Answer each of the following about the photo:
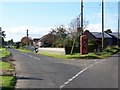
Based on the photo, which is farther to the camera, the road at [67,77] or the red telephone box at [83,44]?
the red telephone box at [83,44]

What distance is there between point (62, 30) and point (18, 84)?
69.5 m

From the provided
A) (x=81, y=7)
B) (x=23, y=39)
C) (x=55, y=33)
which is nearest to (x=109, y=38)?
(x=55, y=33)

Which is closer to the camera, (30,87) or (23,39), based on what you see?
(30,87)

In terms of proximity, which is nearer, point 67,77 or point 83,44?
point 67,77

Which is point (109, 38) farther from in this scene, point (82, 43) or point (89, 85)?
point (89, 85)

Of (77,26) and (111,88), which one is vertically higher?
(77,26)

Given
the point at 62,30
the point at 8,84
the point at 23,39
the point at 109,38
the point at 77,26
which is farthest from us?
the point at 23,39

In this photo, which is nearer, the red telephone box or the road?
the road

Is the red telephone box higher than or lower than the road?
higher

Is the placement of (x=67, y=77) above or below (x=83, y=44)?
below

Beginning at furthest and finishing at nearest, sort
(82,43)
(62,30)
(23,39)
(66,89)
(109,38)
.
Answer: (23,39) → (109,38) → (62,30) → (82,43) → (66,89)

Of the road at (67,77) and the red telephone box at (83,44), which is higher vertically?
the red telephone box at (83,44)

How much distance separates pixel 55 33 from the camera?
298 ft

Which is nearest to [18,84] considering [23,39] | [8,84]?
[8,84]
